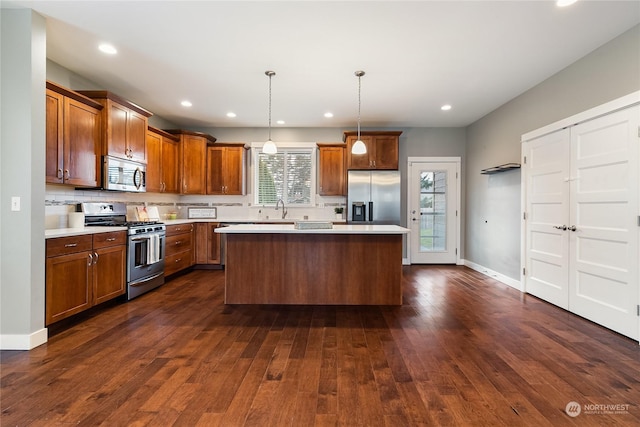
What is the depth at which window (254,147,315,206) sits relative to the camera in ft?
20.5

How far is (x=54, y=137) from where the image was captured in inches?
121

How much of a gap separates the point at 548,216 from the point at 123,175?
551 cm

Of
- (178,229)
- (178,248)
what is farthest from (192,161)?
(178,248)

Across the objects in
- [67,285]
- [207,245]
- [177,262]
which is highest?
[207,245]

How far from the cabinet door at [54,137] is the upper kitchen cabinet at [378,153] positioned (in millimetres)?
4172

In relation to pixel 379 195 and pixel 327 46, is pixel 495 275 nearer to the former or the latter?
pixel 379 195

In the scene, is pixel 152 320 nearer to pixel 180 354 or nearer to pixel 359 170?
pixel 180 354

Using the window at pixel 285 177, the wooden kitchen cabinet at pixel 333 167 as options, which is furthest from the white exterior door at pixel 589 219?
the window at pixel 285 177

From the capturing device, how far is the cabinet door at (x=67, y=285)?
2.72m

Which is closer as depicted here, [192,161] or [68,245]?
[68,245]

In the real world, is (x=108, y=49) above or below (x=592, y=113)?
above

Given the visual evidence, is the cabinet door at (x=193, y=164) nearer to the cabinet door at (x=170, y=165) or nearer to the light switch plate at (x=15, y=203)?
the cabinet door at (x=170, y=165)

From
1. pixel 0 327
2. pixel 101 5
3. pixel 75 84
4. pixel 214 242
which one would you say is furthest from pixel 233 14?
pixel 214 242

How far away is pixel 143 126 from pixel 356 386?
4443 mm
